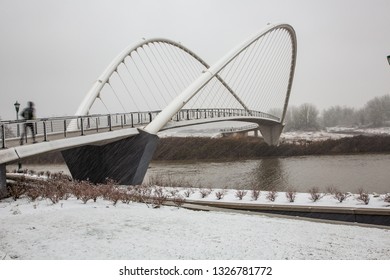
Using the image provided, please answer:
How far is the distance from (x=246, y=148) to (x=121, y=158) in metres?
27.4

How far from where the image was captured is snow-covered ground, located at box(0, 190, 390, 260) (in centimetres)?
489

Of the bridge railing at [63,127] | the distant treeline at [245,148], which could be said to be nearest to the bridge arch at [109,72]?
the bridge railing at [63,127]

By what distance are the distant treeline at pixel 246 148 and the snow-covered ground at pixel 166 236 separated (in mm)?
26603

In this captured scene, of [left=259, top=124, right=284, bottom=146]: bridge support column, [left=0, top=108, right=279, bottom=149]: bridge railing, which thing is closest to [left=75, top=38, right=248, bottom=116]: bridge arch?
[left=0, top=108, right=279, bottom=149]: bridge railing

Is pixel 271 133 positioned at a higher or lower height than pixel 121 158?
higher

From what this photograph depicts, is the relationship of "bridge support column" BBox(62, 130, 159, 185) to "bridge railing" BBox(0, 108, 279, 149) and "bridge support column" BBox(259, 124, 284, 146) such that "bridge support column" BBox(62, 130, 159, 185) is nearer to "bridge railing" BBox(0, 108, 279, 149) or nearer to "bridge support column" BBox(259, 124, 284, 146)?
"bridge railing" BBox(0, 108, 279, 149)

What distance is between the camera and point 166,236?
5.57 meters

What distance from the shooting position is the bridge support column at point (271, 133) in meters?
43.3

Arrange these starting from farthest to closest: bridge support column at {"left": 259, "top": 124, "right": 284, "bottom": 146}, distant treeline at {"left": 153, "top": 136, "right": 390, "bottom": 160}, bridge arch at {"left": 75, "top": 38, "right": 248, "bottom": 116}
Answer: bridge support column at {"left": 259, "top": 124, "right": 284, "bottom": 146}, distant treeline at {"left": 153, "top": 136, "right": 390, "bottom": 160}, bridge arch at {"left": 75, "top": 38, "right": 248, "bottom": 116}

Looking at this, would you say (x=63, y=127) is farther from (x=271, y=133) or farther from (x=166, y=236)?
(x=271, y=133)

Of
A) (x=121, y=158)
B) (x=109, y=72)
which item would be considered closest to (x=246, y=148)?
(x=109, y=72)

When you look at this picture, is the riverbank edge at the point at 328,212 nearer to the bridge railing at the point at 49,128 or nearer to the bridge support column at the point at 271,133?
the bridge railing at the point at 49,128

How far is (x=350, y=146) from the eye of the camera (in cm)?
3319
